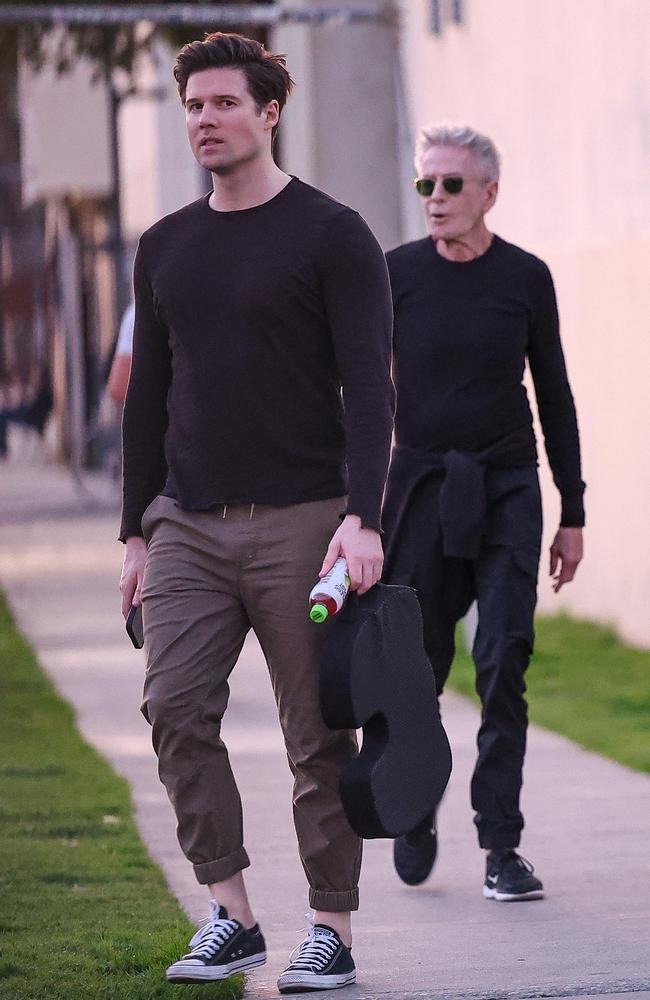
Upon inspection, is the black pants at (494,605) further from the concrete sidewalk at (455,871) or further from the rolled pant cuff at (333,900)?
the rolled pant cuff at (333,900)

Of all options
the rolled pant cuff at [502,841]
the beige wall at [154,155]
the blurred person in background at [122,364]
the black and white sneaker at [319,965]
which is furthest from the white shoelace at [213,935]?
the beige wall at [154,155]

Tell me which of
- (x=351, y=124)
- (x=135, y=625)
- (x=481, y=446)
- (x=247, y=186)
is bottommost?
(x=135, y=625)

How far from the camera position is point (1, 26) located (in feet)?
59.9

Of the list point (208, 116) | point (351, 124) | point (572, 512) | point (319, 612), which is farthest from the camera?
point (351, 124)

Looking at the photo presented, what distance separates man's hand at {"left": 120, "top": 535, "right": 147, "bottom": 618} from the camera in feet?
15.5

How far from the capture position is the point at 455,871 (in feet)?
19.6

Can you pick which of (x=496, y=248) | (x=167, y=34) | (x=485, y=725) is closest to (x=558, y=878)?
(x=485, y=725)

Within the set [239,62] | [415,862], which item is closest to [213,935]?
[415,862]

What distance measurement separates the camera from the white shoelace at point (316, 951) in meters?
4.56

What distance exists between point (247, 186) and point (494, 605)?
153 cm

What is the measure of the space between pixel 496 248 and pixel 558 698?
3.85 meters

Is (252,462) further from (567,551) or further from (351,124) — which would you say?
(351,124)

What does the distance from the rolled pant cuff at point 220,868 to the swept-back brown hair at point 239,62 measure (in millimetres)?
1555

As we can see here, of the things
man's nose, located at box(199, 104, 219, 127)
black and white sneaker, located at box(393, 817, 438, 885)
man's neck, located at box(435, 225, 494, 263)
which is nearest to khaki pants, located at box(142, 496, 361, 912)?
man's nose, located at box(199, 104, 219, 127)
